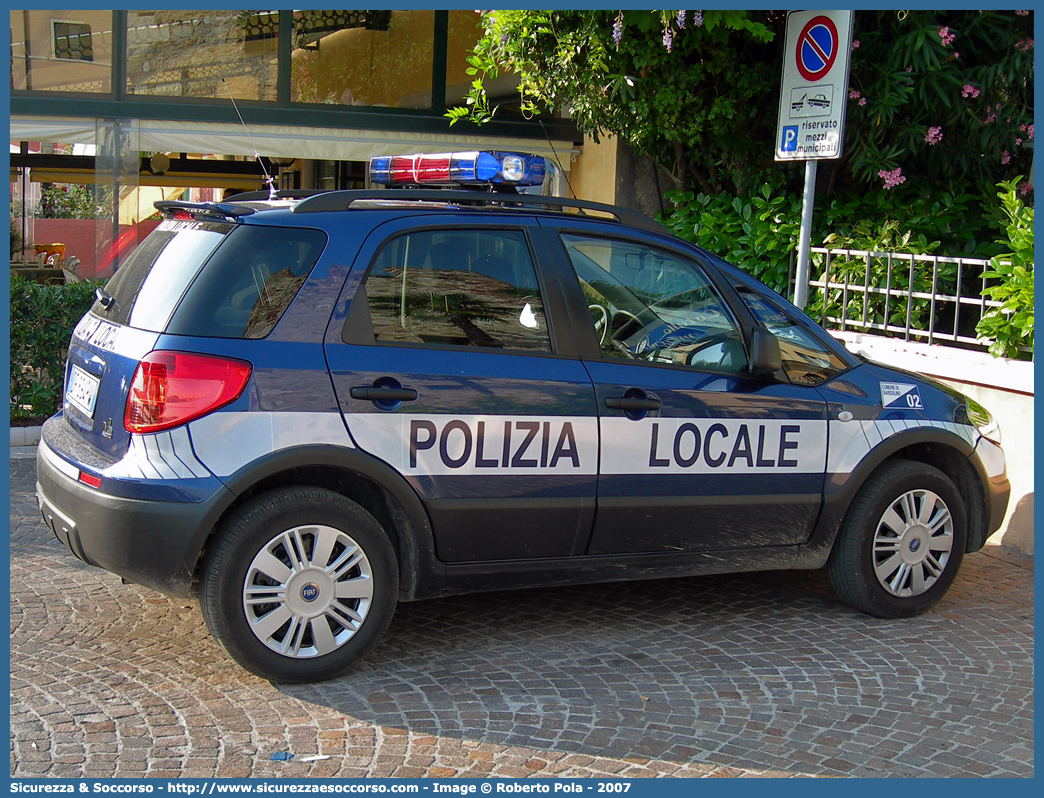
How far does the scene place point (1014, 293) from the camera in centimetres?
656

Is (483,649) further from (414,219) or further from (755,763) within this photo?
(414,219)

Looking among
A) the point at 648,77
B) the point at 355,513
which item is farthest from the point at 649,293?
the point at 648,77

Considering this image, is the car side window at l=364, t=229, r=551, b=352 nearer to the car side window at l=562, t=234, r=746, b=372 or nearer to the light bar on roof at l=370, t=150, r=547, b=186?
the car side window at l=562, t=234, r=746, b=372

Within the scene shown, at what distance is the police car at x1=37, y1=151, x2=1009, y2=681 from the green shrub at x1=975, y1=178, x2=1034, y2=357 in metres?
1.74

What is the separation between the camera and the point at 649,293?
15.5ft

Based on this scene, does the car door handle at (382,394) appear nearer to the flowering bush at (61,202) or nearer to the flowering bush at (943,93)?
the flowering bush at (943,93)

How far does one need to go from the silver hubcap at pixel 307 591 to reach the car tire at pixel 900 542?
222 centimetres

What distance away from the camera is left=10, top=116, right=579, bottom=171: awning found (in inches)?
378

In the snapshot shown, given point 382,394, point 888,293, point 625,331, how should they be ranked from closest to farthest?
point 382,394 < point 625,331 < point 888,293

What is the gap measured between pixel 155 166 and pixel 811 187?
8.20m

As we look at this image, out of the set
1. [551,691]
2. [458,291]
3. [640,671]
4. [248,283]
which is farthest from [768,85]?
[551,691]

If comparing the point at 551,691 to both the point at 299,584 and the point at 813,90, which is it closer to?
the point at 299,584

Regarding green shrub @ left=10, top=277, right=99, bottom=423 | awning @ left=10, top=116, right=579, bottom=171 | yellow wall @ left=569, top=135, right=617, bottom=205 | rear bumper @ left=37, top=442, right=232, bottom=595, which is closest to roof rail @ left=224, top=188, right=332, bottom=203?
rear bumper @ left=37, top=442, right=232, bottom=595

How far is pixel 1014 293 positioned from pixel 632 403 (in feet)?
11.0
